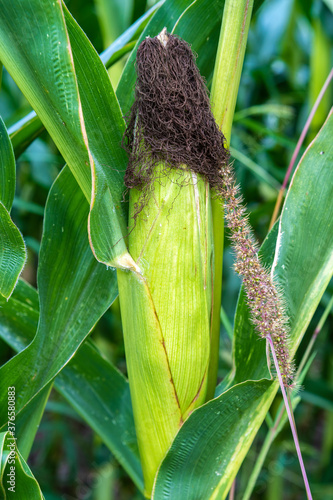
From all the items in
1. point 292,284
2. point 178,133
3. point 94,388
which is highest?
point 178,133

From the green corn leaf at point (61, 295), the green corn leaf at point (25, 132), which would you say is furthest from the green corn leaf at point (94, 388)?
the green corn leaf at point (25, 132)

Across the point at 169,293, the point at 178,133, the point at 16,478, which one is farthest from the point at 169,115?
the point at 16,478

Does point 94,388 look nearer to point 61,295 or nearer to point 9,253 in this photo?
point 61,295

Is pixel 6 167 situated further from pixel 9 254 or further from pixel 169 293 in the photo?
pixel 169 293

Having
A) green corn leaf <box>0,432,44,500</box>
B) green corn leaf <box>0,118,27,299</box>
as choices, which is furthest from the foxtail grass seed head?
green corn leaf <box>0,432,44,500</box>

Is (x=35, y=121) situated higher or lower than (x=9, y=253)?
higher

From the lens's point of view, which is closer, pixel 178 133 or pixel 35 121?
pixel 178 133

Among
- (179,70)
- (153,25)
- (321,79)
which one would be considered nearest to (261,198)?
(321,79)

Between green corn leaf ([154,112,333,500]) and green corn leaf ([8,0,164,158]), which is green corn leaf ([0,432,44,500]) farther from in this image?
green corn leaf ([8,0,164,158])
